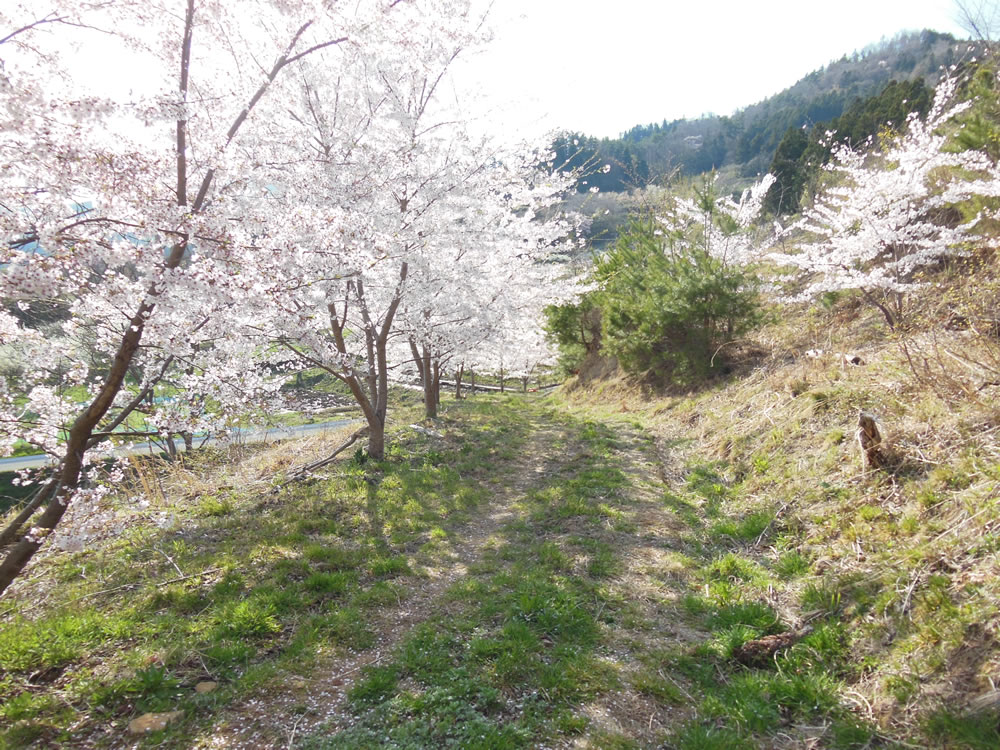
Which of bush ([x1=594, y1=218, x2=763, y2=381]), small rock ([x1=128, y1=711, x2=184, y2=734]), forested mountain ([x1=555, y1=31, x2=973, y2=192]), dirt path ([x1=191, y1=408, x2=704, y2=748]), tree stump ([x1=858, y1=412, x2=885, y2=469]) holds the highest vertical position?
forested mountain ([x1=555, y1=31, x2=973, y2=192])

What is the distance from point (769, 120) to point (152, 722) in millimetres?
88174

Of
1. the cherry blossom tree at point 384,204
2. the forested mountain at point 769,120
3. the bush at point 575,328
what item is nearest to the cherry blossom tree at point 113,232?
the cherry blossom tree at point 384,204

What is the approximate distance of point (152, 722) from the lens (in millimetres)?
2830

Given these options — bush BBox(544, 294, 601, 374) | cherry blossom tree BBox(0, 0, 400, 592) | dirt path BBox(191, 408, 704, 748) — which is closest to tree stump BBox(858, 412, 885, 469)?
dirt path BBox(191, 408, 704, 748)

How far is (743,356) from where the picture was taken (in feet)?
34.6

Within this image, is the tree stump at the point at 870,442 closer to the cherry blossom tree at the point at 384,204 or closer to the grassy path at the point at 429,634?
the grassy path at the point at 429,634

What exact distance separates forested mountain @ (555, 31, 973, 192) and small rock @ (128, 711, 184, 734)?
59.7 metres

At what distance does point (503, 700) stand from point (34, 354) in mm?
4495

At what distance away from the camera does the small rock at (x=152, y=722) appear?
279 cm

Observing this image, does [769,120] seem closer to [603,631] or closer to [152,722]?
[603,631]

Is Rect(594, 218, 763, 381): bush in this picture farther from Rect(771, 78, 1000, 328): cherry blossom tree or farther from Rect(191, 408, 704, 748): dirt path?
Rect(191, 408, 704, 748): dirt path

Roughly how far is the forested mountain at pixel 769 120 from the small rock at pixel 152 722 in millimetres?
59674

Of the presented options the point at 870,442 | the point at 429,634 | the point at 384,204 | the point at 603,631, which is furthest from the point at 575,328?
the point at 429,634

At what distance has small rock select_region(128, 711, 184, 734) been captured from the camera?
279 cm
